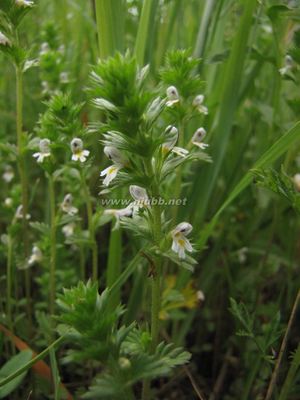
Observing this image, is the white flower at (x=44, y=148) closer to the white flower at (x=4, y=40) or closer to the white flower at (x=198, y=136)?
the white flower at (x=4, y=40)

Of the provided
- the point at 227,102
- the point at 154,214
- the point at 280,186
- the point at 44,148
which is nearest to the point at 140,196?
the point at 154,214

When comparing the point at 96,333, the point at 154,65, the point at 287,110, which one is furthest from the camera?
the point at 287,110

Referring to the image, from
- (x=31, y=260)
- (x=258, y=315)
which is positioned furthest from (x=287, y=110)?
(x=31, y=260)

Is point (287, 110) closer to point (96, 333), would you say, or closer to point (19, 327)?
point (19, 327)

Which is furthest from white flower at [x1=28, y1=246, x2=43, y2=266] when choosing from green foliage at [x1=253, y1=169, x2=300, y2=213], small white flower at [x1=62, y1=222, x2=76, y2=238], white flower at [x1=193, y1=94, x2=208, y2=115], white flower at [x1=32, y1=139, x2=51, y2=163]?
green foliage at [x1=253, y1=169, x2=300, y2=213]

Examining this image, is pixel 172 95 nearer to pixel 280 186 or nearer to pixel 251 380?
pixel 280 186

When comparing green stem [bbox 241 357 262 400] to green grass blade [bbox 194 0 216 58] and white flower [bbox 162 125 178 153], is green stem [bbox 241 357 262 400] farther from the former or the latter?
green grass blade [bbox 194 0 216 58]
